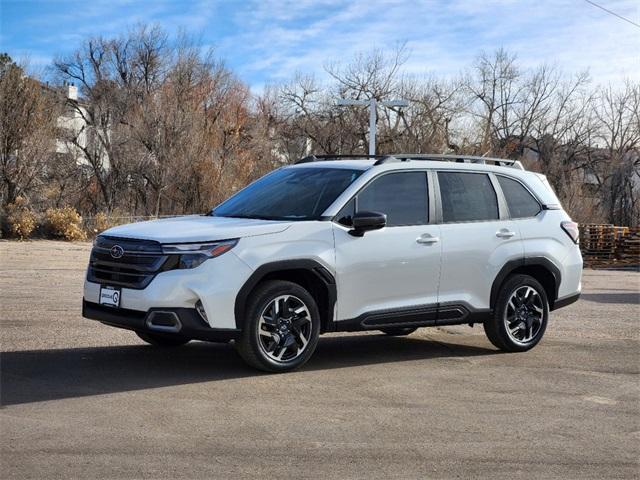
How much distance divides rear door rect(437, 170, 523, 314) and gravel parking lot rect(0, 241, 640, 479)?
0.70 metres

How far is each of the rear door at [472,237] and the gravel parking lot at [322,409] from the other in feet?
2.31

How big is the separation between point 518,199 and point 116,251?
14.3 feet

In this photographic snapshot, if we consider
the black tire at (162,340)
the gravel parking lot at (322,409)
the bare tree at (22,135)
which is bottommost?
the gravel parking lot at (322,409)

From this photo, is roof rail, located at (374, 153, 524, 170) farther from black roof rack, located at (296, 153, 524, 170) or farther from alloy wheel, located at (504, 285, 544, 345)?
alloy wheel, located at (504, 285, 544, 345)

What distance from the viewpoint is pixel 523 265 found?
9.20 m

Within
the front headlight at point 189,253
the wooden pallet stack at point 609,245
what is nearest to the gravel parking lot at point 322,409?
the front headlight at point 189,253

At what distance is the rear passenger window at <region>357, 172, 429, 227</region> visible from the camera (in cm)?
823

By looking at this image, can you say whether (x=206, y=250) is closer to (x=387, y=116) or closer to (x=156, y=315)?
(x=156, y=315)

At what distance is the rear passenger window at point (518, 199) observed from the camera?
369 inches

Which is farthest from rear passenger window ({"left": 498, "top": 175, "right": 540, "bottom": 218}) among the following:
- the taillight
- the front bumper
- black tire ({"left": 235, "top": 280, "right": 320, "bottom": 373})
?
the front bumper

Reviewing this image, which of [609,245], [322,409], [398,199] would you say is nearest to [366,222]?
[398,199]

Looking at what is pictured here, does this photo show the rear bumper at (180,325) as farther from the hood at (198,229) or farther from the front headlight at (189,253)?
the hood at (198,229)

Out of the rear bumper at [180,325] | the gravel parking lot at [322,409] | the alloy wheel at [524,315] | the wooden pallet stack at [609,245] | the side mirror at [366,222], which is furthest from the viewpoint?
the wooden pallet stack at [609,245]

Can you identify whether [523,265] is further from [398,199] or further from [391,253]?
[391,253]
